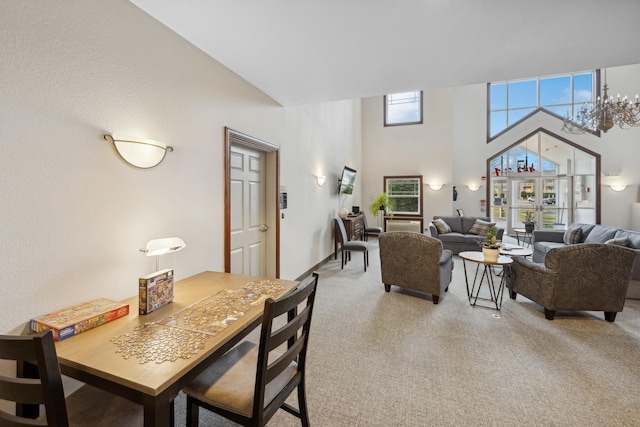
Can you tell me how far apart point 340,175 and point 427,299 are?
3.68 metres

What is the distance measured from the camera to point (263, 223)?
3525mm

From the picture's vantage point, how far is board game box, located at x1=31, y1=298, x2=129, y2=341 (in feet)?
3.86

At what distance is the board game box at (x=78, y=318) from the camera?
118 cm

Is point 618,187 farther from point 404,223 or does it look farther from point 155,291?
point 155,291

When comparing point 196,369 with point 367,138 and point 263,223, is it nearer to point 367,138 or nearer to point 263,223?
point 263,223

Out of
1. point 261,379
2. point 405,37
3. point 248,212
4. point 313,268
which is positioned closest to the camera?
point 261,379

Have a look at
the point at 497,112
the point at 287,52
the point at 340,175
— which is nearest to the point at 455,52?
the point at 287,52

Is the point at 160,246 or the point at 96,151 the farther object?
the point at 160,246

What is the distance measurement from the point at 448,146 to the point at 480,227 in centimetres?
297

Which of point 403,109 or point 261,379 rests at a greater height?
point 403,109

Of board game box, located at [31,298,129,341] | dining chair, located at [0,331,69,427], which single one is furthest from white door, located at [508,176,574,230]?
dining chair, located at [0,331,69,427]

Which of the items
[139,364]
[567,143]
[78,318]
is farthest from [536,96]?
[78,318]

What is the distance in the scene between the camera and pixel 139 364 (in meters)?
1.00

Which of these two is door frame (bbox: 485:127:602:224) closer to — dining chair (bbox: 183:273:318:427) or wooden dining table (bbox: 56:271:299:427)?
dining chair (bbox: 183:273:318:427)
